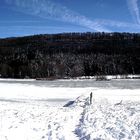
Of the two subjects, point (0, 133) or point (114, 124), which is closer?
point (0, 133)

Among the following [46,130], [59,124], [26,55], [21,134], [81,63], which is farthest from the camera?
[26,55]

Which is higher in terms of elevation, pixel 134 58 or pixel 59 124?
pixel 134 58

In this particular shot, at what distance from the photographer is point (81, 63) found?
155m

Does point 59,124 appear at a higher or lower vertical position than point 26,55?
lower

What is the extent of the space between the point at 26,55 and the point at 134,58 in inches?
2451

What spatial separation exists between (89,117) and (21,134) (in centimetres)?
474

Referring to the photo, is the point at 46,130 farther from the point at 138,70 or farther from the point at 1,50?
the point at 1,50

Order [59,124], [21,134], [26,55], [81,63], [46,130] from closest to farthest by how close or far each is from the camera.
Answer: [21,134] → [46,130] → [59,124] → [81,63] → [26,55]

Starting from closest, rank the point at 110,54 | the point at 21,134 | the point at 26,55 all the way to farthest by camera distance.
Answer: the point at 21,134 < the point at 26,55 < the point at 110,54

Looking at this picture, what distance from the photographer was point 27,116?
15.4 metres

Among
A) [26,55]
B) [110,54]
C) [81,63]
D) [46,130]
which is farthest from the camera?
[110,54]

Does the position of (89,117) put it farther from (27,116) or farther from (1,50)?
(1,50)

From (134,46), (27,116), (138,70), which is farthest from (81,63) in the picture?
(27,116)

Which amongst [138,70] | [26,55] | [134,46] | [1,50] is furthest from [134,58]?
[1,50]
